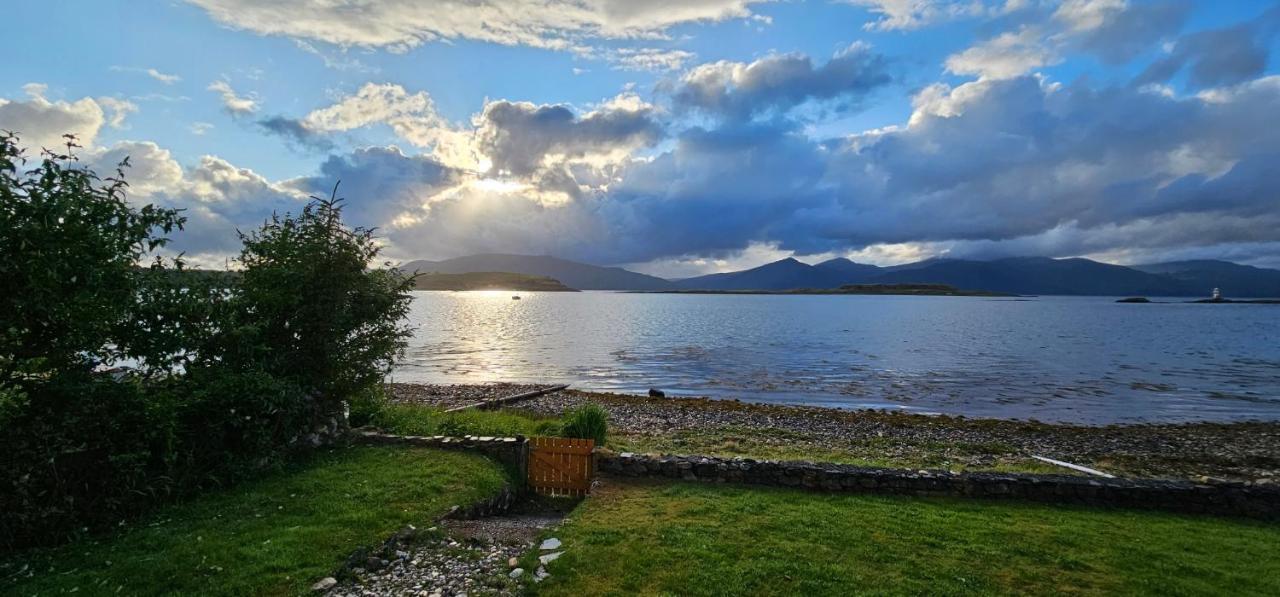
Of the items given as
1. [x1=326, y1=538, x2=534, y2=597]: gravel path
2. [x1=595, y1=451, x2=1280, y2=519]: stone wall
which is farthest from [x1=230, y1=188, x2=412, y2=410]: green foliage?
[x1=595, y1=451, x2=1280, y2=519]: stone wall

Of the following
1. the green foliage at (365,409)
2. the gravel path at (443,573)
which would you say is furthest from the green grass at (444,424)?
the gravel path at (443,573)

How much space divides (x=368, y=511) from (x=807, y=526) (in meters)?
7.88

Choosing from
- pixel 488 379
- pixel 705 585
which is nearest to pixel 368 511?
pixel 705 585

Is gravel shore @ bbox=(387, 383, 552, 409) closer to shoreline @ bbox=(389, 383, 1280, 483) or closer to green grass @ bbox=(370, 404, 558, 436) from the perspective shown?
shoreline @ bbox=(389, 383, 1280, 483)

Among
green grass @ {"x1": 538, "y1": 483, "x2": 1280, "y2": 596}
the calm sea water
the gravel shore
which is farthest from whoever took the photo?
the calm sea water

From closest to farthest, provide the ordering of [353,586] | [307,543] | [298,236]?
[353,586]
[307,543]
[298,236]

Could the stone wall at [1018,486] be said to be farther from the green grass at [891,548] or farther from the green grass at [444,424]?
the green grass at [444,424]

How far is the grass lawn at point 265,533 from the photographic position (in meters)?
8.12

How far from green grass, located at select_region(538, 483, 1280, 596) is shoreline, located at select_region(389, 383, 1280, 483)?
6048 millimetres

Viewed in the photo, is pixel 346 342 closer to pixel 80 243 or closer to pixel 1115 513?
pixel 80 243

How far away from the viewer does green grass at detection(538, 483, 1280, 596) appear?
8.96 m

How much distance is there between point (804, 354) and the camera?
63781 millimetres

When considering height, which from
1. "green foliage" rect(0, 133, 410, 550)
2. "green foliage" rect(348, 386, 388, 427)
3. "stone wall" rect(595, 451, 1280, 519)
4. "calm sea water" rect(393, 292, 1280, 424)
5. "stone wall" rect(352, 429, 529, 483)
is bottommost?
"calm sea water" rect(393, 292, 1280, 424)

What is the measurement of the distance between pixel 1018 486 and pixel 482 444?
1268 cm
